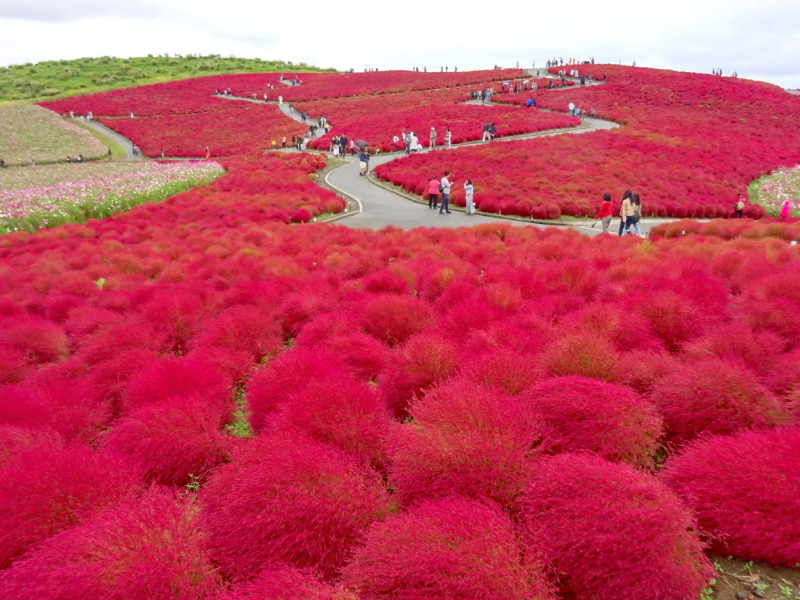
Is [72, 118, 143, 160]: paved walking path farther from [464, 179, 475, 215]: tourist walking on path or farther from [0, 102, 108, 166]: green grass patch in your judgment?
[464, 179, 475, 215]: tourist walking on path

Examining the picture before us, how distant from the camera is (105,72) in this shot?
74.4 metres

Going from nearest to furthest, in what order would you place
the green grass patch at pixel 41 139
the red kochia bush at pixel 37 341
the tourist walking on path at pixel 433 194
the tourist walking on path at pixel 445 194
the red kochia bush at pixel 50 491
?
the red kochia bush at pixel 50 491 < the red kochia bush at pixel 37 341 < the tourist walking on path at pixel 445 194 < the tourist walking on path at pixel 433 194 < the green grass patch at pixel 41 139

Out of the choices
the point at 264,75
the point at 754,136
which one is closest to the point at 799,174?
the point at 754,136

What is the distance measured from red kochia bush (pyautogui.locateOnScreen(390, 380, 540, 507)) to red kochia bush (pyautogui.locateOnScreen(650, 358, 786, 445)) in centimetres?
112

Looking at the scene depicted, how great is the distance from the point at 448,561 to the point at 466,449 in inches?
30.2

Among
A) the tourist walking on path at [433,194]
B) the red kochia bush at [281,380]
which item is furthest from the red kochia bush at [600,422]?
the tourist walking on path at [433,194]

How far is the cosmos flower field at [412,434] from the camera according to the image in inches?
87.8

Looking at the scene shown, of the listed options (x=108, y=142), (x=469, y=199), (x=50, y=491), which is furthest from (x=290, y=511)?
(x=108, y=142)

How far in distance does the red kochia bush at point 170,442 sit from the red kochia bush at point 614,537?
2460mm

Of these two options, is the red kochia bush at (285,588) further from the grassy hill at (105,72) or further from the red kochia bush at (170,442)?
the grassy hill at (105,72)

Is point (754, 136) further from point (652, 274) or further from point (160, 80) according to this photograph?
point (160, 80)

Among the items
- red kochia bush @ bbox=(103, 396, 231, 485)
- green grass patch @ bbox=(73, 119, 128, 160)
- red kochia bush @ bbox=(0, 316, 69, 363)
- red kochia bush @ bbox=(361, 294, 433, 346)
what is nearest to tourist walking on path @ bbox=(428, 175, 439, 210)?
red kochia bush @ bbox=(361, 294, 433, 346)

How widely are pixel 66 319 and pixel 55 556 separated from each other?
5.38m

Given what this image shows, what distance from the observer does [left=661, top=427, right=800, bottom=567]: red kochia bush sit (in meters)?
2.40
